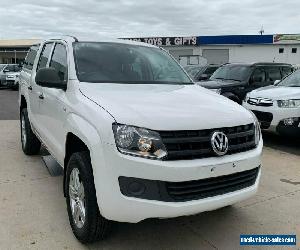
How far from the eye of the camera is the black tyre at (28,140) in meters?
6.28

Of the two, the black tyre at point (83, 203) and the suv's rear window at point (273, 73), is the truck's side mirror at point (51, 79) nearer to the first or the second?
the black tyre at point (83, 203)

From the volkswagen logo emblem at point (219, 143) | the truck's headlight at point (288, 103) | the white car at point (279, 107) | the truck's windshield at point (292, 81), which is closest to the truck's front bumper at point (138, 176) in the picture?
the volkswagen logo emblem at point (219, 143)

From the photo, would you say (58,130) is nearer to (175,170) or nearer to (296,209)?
(175,170)

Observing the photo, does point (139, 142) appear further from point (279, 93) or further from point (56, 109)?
point (279, 93)

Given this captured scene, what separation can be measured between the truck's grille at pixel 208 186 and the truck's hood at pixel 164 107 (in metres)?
0.44

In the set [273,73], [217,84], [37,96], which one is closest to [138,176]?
[37,96]

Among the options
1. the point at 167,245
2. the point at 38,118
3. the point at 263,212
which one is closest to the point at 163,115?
the point at 167,245

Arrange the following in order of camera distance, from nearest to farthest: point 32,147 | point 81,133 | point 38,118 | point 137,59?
point 81,133 < point 137,59 < point 38,118 < point 32,147

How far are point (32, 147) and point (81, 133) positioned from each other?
10.8 feet

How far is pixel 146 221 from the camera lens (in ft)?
13.2

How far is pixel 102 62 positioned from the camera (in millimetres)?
4441

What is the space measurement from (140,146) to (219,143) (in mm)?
668

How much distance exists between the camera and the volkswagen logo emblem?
3.24 m

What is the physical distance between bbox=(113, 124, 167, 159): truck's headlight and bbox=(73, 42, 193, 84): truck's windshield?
120 centimetres
